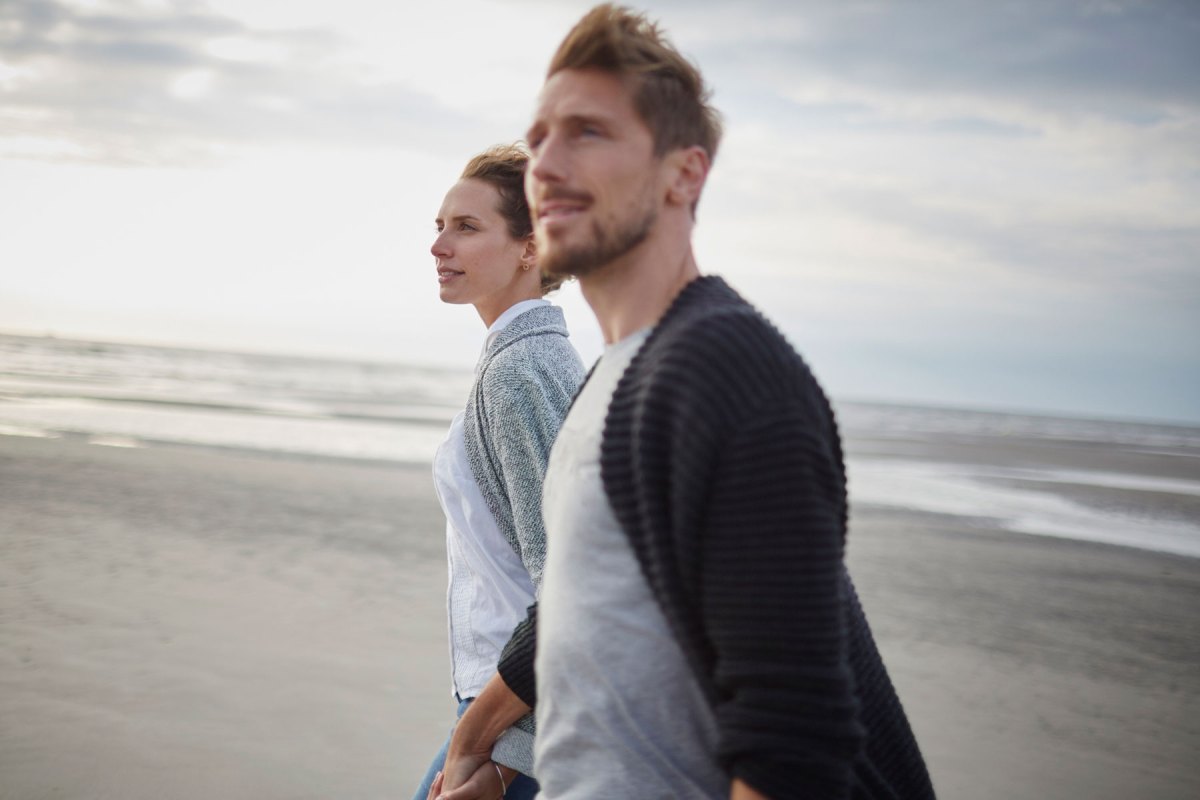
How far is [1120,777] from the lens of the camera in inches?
208

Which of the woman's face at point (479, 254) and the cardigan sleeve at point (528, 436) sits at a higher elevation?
the woman's face at point (479, 254)

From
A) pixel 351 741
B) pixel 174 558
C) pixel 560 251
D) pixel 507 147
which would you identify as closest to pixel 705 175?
pixel 560 251

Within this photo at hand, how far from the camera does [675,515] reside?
3.76ft

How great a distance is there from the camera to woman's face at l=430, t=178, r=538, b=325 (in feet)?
8.39

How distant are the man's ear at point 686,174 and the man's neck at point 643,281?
63 millimetres

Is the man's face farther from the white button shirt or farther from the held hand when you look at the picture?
→ the held hand

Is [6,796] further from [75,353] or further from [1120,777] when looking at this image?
[75,353]

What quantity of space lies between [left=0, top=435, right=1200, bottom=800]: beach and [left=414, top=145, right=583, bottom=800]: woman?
2.81 m

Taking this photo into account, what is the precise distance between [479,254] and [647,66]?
4.04 feet

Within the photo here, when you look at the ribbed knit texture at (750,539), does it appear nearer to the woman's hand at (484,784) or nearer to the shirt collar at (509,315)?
the woman's hand at (484,784)

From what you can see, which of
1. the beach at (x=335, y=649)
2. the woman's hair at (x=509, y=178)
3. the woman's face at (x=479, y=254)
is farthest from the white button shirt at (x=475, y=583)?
the beach at (x=335, y=649)

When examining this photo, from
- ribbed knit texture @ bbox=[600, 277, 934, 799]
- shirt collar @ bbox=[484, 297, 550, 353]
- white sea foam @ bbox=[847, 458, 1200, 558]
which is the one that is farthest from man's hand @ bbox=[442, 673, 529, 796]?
white sea foam @ bbox=[847, 458, 1200, 558]

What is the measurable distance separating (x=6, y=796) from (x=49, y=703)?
37.4 inches

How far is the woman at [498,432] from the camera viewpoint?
2.10 m
